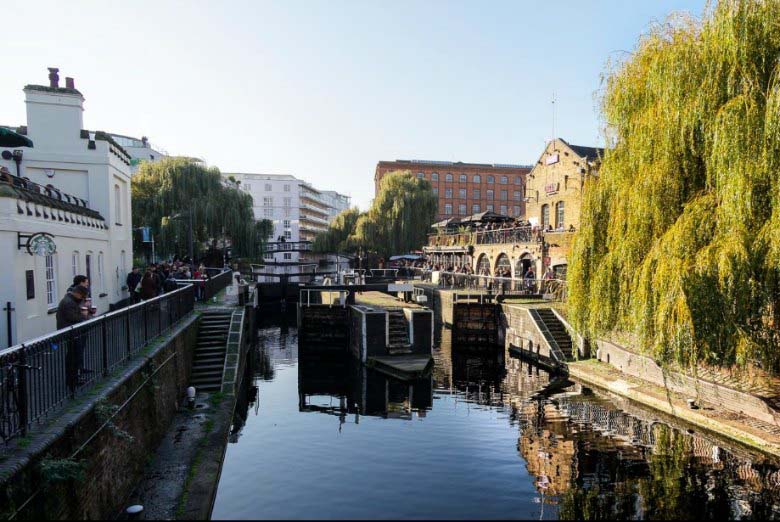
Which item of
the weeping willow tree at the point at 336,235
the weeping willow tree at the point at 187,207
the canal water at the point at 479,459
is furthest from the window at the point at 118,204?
the weeping willow tree at the point at 336,235

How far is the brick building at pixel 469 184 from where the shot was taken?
7006cm

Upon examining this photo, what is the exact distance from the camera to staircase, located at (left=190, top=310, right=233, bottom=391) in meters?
13.7

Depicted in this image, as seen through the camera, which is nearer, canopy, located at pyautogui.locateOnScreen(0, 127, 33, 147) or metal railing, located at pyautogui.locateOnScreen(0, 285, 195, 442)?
metal railing, located at pyautogui.locateOnScreen(0, 285, 195, 442)

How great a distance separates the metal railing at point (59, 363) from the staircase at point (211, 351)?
11.1 feet

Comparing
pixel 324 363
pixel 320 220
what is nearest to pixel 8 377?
pixel 324 363

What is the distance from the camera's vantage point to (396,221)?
1829 inches

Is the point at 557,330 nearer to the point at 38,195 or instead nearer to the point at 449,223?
the point at 38,195

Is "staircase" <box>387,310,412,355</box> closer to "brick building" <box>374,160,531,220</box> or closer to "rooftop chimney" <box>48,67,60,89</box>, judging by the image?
"rooftop chimney" <box>48,67,60,89</box>

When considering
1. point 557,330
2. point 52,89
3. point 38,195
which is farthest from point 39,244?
point 557,330

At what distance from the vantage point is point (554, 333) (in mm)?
19594

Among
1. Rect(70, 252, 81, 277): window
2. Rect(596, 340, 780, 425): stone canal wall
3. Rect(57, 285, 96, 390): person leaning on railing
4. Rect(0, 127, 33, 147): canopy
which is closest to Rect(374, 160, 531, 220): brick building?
Rect(596, 340, 780, 425): stone canal wall

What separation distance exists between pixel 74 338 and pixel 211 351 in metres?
8.32

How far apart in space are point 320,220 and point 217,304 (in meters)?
91.5

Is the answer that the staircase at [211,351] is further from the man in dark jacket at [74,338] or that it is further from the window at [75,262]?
the man in dark jacket at [74,338]
